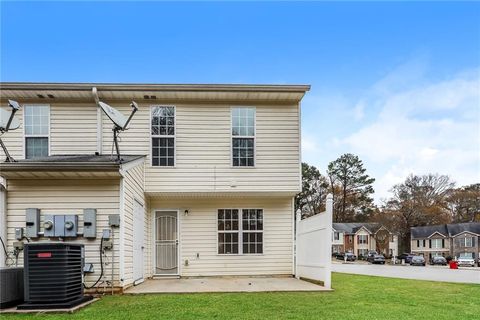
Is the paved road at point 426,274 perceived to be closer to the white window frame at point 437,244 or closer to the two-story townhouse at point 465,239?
the two-story townhouse at point 465,239

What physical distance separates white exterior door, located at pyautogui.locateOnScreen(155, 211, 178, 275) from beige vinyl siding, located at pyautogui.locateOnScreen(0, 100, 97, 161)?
2655 millimetres

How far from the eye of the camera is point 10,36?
1275 centimetres

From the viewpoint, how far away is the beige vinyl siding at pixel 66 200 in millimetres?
8312

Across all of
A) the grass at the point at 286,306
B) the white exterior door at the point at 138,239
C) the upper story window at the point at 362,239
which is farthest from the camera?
the upper story window at the point at 362,239

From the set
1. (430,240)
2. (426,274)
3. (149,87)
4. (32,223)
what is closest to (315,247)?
(149,87)

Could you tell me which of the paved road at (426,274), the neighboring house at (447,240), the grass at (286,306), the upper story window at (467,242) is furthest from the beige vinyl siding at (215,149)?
the upper story window at (467,242)

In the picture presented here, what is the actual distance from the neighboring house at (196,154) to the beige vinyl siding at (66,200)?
2118 millimetres

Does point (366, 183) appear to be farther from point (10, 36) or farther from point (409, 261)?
point (10, 36)

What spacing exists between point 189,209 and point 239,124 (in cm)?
274

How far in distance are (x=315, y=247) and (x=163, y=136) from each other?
16.1 ft

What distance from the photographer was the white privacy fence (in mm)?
9016

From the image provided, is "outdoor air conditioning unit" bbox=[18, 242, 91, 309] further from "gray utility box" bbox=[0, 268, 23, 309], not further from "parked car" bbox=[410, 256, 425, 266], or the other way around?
"parked car" bbox=[410, 256, 425, 266]

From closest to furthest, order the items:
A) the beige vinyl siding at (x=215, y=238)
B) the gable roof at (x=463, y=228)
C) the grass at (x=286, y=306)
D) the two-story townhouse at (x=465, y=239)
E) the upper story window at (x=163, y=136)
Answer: the grass at (x=286, y=306) < the upper story window at (x=163, y=136) < the beige vinyl siding at (x=215, y=238) < the two-story townhouse at (x=465, y=239) < the gable roof at (x=463, y=228)

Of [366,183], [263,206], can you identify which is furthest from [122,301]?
[366,183]
